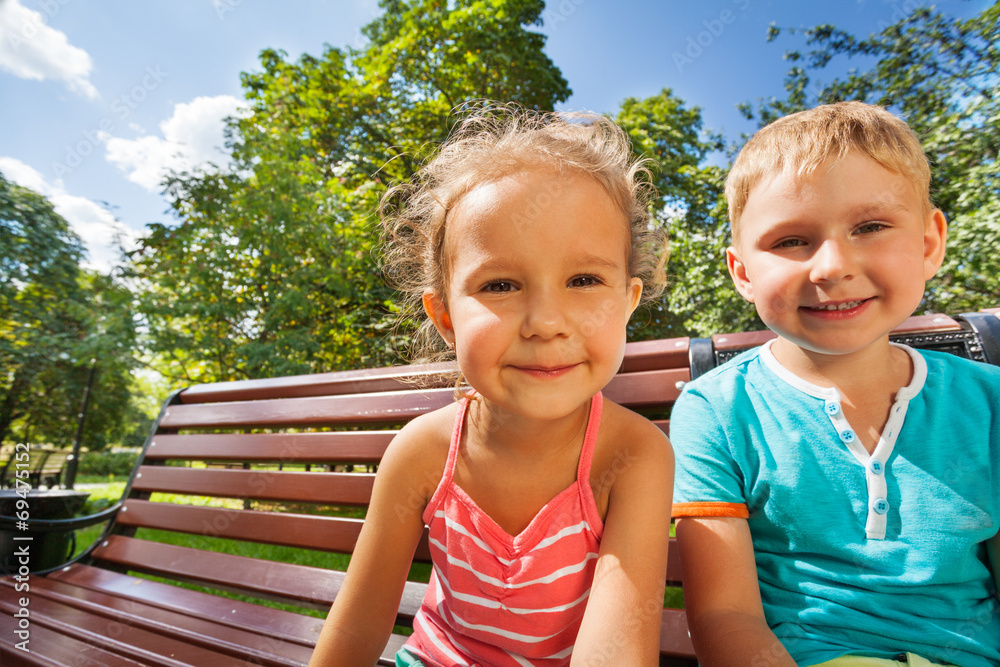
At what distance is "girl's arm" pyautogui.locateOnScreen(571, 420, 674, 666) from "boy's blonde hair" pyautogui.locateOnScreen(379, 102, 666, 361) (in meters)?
0.50

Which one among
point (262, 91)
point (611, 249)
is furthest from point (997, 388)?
point (262, 91)

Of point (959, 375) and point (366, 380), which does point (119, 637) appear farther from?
point (959, 375)

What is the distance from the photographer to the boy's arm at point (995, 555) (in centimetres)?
123

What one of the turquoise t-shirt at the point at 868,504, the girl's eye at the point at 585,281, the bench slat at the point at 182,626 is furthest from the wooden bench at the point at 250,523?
the girl's eye at the point at 585,281

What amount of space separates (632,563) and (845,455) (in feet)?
1.95

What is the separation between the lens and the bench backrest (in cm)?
193

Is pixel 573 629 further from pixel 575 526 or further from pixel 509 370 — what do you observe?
pixel 509 370

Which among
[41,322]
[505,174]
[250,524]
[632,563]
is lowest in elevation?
[250,524]

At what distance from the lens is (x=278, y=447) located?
2.61 meters

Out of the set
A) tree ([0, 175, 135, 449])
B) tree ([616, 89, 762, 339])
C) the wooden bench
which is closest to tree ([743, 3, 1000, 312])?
tree ([616, 89, 762, 339])

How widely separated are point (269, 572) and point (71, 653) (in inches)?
27.3

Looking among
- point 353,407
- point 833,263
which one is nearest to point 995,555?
point 833,263

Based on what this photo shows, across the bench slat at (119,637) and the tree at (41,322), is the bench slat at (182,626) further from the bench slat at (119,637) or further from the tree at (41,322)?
the tree at (41,322)

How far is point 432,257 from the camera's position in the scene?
1498mm
